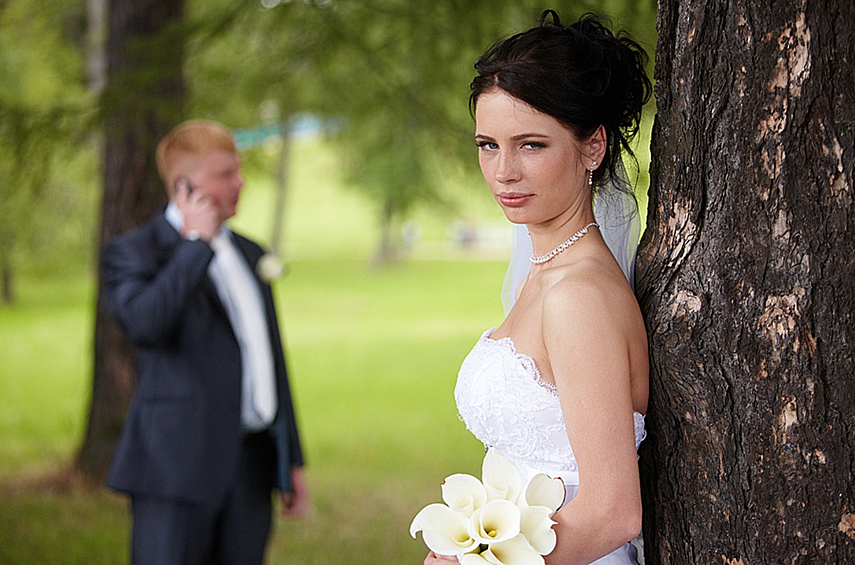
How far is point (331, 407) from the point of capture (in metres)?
12.9

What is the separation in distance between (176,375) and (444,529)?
7.45 ft

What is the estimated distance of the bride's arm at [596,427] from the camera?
1580 millimetres

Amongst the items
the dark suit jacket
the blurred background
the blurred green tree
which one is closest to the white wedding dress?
the blurred background

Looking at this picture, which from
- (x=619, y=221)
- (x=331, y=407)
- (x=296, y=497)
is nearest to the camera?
(x=619, y=221)

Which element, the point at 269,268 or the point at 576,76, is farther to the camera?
the point at 269,268

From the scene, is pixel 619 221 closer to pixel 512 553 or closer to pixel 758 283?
pixel 758 283

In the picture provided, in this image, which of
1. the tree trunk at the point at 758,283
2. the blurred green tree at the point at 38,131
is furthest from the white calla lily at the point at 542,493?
the blurred green tree at the point at 38,131

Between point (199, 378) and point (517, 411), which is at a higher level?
point (517, 411)

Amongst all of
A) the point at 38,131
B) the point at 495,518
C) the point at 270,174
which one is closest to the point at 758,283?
the point at 495,518

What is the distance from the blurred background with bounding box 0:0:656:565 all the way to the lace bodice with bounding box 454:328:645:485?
2.31ft

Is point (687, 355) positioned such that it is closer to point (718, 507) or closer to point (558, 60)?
point (718, 507)

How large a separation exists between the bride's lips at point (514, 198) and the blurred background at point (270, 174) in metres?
0.49

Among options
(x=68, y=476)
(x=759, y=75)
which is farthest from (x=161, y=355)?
(x=68, y=476)

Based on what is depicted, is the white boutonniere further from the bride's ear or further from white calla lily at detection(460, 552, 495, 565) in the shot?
white calla lily at detection(460, 552, 495, 565)
